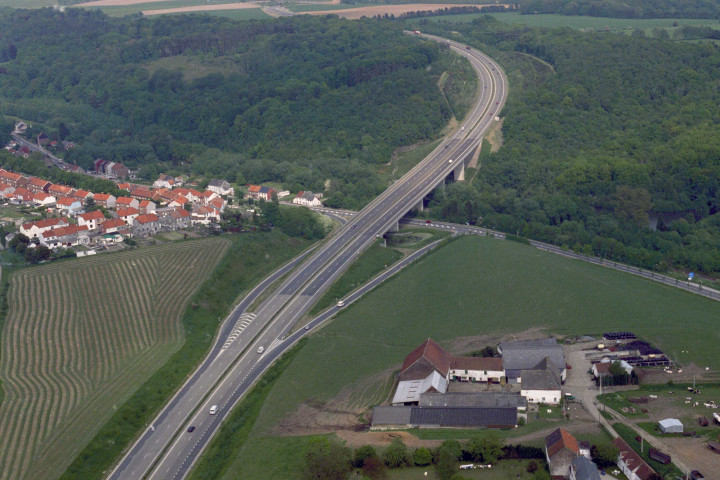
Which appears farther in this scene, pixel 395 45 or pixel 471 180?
pixel 395 45

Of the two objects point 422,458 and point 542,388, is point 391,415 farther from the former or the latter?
point 542,388

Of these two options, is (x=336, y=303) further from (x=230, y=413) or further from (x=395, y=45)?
(x=395, y=45)

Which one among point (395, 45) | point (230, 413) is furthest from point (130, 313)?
point (395, 45)

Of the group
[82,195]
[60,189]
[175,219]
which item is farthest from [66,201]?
[175,219]

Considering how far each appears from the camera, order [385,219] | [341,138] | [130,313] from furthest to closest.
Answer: [341,138], [385,219], [130,313]

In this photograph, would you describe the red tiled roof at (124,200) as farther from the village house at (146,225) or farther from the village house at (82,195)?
the village house at (146,225)

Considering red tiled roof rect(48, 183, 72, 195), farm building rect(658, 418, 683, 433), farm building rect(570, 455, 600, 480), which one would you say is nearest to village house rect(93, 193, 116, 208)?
red tiled roof rect(48, 183, 72, 195)
